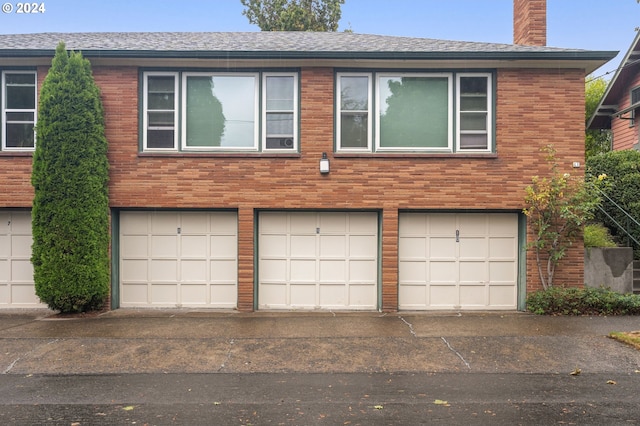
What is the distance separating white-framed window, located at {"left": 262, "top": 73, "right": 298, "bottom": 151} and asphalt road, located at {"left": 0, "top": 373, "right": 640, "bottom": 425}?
5.45m

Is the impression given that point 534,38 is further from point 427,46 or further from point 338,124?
point 338,124

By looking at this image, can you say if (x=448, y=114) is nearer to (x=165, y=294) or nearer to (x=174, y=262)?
(x=174, y=262)

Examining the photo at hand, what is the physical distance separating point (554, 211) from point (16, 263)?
11.3 meters

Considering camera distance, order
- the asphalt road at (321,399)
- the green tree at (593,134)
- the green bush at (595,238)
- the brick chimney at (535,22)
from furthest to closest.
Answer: the green tree at (593,134) → the brick chimney at (535,22) → the green bush at (595,238) → the asphalt road at (321,399)

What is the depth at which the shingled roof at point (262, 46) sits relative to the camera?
33.6ft

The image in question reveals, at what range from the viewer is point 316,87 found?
419 inches

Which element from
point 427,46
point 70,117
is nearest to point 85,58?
point 70,117

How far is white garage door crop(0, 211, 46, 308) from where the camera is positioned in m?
10.9

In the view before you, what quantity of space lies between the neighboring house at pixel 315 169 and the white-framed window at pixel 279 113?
24 millimetres

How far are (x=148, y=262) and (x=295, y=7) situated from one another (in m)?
22.7

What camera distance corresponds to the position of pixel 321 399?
572cm

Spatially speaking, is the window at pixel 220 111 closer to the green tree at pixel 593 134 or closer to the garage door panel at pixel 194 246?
the garage door panel at pixel 194 246

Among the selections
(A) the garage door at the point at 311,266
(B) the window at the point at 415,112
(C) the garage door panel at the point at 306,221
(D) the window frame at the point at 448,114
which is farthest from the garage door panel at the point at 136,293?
(D) the window frame at the point at 448,114

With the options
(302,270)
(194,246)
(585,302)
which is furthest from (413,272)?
(194,246)
